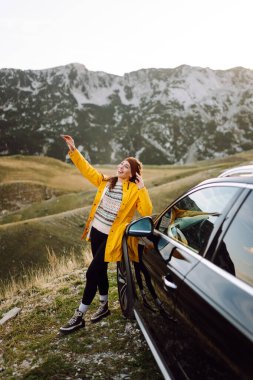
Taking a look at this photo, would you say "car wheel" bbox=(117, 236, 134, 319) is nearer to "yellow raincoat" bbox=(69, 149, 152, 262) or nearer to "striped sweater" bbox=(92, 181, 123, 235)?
"yellow raincoat" bbox=(69, 149, 152, 262)

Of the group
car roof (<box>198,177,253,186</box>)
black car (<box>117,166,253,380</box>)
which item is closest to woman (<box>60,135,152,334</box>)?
black car (<box>117,166,253,380</box>)

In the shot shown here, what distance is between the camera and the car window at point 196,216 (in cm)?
279

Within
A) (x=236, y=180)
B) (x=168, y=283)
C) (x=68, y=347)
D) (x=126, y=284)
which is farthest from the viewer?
(x=68, y=347)

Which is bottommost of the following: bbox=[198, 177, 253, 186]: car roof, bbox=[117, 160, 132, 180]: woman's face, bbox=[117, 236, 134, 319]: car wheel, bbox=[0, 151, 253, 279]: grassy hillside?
bbox=[0, 151, 253, 279]: grassy hillside

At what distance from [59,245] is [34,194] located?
3146 cm

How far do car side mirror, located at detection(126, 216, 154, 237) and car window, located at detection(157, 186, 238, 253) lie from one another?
152mm

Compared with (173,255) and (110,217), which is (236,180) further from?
(110,217)

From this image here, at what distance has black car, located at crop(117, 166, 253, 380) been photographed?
193 centimetres

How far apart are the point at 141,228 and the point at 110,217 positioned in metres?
1.09

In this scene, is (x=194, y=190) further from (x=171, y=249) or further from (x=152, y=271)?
(x=152, y=271)

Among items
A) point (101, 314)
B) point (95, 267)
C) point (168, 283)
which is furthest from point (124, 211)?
point (168, 283)

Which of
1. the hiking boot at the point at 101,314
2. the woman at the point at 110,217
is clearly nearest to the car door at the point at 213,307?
the woman at the point at 110,217

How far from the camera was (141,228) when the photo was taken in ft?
12.9

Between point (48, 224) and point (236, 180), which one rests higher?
point (236, 180)
